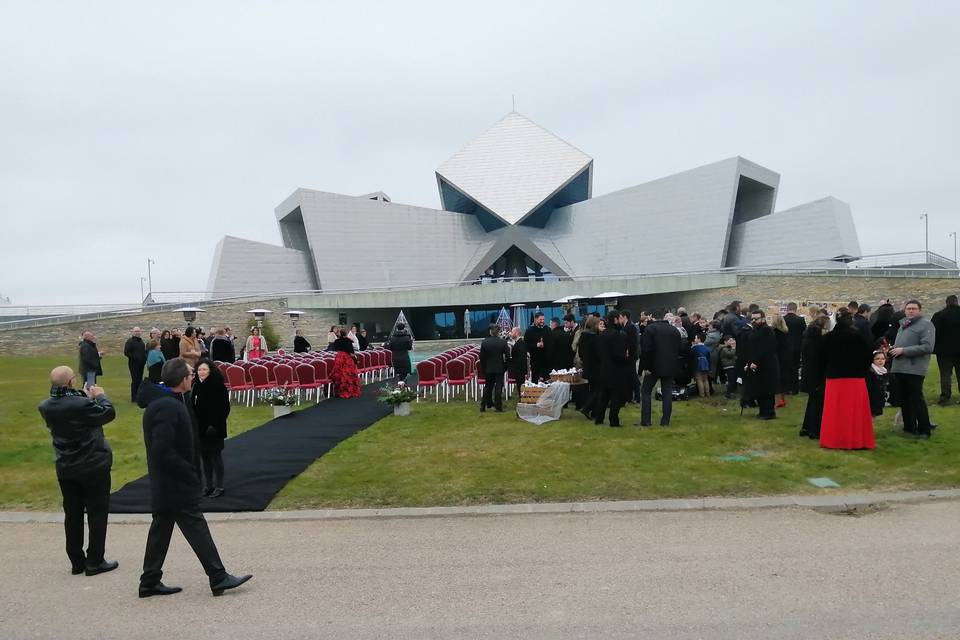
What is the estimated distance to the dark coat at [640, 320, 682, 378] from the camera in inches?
322

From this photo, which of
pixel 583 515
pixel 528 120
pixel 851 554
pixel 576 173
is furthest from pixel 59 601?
pixel 528 120

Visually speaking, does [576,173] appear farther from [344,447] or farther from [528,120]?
[344,447]

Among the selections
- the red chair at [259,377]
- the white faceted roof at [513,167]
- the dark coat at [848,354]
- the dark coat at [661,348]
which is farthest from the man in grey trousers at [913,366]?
the white faceted roof at [513,167]

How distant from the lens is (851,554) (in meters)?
3.95

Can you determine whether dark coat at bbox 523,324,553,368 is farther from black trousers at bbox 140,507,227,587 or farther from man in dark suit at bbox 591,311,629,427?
black trousers at bbox 140,507,227,587

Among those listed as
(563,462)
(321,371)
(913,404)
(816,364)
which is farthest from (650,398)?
(321,371)

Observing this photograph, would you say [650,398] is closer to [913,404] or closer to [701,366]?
[701,366]

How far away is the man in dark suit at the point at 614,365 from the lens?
8.29 m

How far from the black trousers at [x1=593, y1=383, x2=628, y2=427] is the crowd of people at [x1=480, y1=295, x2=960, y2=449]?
0.05ft

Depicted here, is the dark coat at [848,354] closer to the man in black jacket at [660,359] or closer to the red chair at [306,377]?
the man in black jacket at [660,359]

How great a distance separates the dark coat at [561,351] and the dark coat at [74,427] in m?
7.38

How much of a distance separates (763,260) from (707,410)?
28437 mm

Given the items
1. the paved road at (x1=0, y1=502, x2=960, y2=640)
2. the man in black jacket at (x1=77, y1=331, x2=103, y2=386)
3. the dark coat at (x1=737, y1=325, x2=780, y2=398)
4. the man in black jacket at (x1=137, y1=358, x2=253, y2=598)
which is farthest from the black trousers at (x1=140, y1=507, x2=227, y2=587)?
the man in black jacket at (x1=77, y1=331, x2=103, y2=386)

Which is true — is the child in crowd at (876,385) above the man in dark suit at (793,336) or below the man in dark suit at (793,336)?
below
